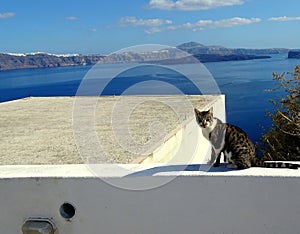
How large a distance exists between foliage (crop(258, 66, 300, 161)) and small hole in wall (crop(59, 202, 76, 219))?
106 inches

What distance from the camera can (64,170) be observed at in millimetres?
2186

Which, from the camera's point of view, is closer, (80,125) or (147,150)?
(147,150)

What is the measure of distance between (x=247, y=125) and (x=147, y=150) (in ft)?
23.8

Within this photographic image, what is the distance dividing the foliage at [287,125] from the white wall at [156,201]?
2201mm

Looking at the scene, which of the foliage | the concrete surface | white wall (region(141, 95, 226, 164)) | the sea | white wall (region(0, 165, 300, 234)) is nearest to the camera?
white wall (region(0, 165, 300, 234))

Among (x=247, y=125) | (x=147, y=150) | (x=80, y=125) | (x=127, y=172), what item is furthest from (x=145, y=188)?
(x=247, y=125)

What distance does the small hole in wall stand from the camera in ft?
7.02

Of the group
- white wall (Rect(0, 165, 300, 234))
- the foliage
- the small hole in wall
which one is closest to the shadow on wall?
white wall (Rect(0, 165, 300, 234))

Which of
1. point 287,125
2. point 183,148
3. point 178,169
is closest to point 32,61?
point 183,148

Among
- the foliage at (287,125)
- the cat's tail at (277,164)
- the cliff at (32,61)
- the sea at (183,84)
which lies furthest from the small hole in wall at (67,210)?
the cliff at (32,61)

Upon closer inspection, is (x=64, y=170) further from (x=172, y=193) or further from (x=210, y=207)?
(x=210, y=207)

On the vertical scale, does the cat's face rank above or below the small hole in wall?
above

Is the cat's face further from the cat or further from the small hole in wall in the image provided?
the small hole in wall

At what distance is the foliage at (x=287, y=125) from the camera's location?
4133 mm
